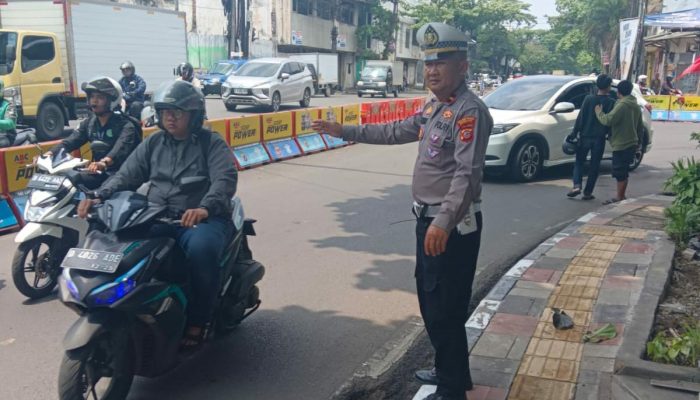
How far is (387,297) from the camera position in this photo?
5.28 meters

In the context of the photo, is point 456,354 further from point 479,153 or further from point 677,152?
point 677,152

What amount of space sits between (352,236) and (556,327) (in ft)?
10.1

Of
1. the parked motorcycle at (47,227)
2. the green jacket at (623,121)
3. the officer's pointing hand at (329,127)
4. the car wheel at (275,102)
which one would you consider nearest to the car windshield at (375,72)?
the car wheel at (275,102)

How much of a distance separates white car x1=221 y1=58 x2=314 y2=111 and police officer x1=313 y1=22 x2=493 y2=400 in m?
19.2

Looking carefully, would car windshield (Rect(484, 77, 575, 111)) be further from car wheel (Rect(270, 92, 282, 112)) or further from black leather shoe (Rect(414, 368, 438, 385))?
car wheel (Rect(270, 92, 282, 112))

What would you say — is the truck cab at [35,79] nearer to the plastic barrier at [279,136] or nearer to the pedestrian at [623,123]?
the plastic barrier at [279,136]

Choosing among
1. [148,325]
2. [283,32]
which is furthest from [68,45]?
[283,32]

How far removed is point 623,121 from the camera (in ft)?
27.9

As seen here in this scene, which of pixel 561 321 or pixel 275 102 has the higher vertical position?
pixel 275 102

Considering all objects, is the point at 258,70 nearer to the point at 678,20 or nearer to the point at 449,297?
the point at 678,20

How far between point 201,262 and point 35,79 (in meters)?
12.7

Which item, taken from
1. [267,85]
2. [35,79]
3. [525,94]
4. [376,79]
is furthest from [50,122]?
[376,79]

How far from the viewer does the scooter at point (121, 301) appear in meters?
3.03

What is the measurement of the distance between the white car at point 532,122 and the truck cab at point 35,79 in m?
9.69
